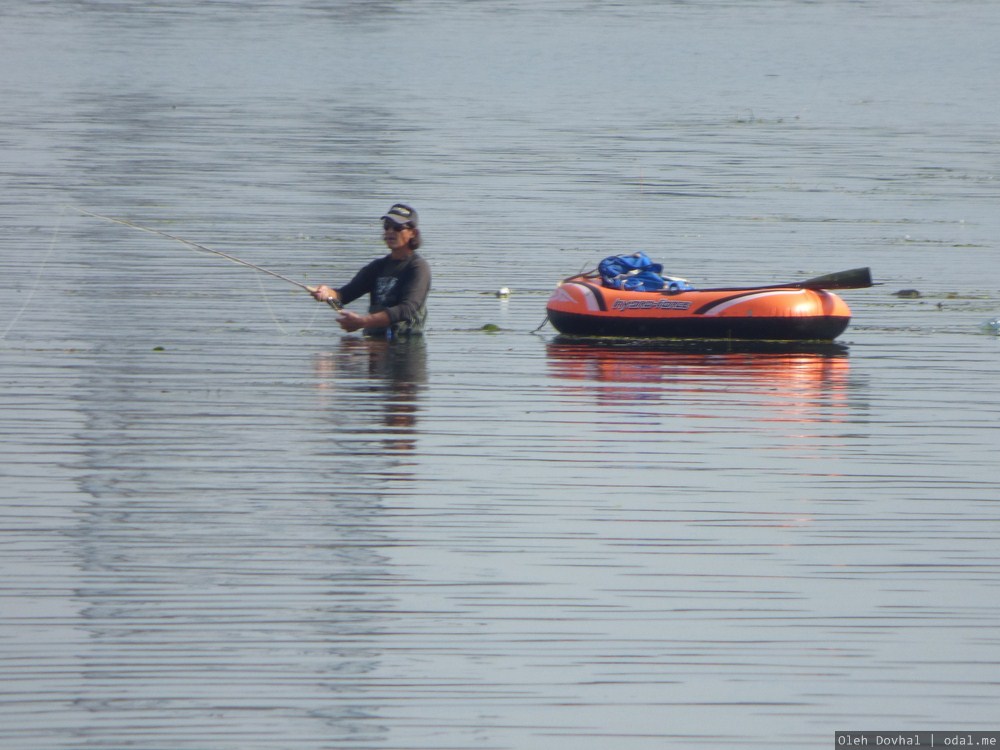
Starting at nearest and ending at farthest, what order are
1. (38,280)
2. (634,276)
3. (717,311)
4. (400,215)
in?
(400,215) → (717,311) → (634,276) → (38,280)

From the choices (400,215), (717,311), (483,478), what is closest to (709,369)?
(717,311)

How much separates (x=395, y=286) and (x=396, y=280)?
2.4 inches

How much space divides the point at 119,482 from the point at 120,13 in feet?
176

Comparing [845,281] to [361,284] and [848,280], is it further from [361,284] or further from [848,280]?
[361,284]

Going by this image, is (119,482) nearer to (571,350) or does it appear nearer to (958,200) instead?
(571,350)

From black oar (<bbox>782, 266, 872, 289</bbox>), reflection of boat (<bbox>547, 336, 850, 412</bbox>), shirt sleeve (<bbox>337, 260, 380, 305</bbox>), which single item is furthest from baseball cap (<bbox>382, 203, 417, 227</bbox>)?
black oar (<bbox>782, 266, 872, 289</bbox>)

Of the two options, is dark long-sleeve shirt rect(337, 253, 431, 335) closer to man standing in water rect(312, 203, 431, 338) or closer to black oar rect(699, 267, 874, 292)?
man standing in water rect(312, 203, 431, 338)

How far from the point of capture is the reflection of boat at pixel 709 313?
11.8 metres

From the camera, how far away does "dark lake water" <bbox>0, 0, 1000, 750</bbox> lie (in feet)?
18.6

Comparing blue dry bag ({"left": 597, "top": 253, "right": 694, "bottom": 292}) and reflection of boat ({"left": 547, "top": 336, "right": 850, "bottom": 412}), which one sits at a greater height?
blue dry bag ({"left": 597, "top": 253, "right": 694, "bottom": 292})

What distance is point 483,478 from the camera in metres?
8.19

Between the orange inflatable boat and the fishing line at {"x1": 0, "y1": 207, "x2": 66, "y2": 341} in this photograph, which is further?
the fishing line at {"x1": 0, "y1": 207, "x2": 66, "y2": 341}

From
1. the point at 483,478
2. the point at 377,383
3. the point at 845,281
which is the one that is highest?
the point at 845,281

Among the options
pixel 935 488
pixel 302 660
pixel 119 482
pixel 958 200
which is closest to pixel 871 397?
pixel 935 488
